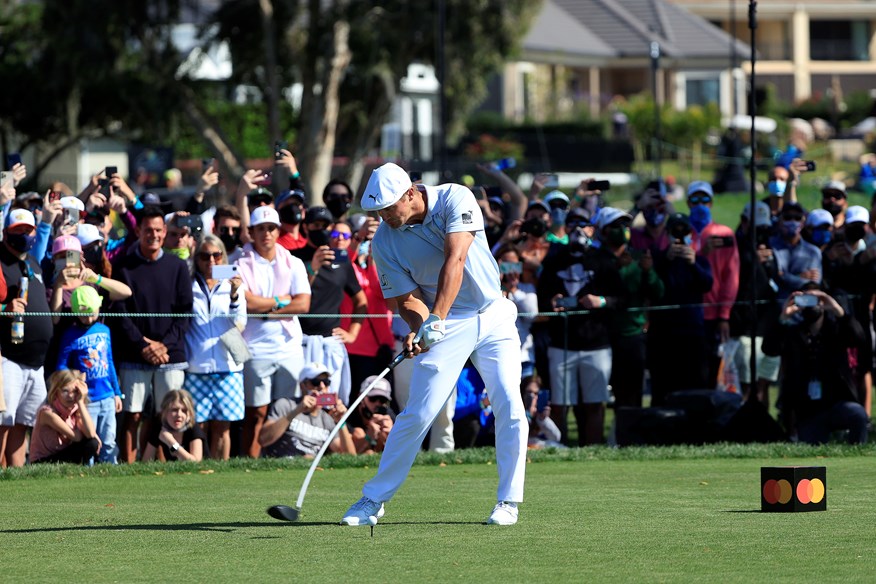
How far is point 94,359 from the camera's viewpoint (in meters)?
12.5

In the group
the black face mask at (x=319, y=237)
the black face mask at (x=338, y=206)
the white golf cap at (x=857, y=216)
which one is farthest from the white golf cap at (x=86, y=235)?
the white golf cap at (x=857, y=216)

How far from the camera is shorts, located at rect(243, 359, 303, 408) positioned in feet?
43.4

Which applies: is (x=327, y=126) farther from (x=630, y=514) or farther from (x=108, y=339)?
(x=630, y=514)

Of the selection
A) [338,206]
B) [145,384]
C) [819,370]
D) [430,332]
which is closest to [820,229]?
[819,370]

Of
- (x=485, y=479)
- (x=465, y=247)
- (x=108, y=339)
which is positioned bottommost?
(x=485, y=479)

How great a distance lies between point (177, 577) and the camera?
23.1ft

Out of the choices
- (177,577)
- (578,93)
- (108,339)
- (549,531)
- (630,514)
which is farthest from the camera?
(578,93)

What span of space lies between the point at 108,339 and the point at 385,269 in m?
4.50

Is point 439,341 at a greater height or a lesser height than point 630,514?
greater

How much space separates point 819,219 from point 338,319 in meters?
4.96

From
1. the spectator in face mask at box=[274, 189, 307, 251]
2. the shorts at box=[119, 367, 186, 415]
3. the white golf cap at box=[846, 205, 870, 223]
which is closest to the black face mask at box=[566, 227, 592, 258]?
the spectator in face mask at box=[274, 189, 307, 251]

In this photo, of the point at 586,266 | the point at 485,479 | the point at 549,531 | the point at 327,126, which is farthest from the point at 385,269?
the point at 327,126

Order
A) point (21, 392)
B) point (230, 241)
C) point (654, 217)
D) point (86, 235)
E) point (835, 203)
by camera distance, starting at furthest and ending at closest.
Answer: point (835, 203), point (654, 217), point (230, 241), point (86, 235), point (21, 392)

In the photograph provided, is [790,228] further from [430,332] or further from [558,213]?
[430,332]
